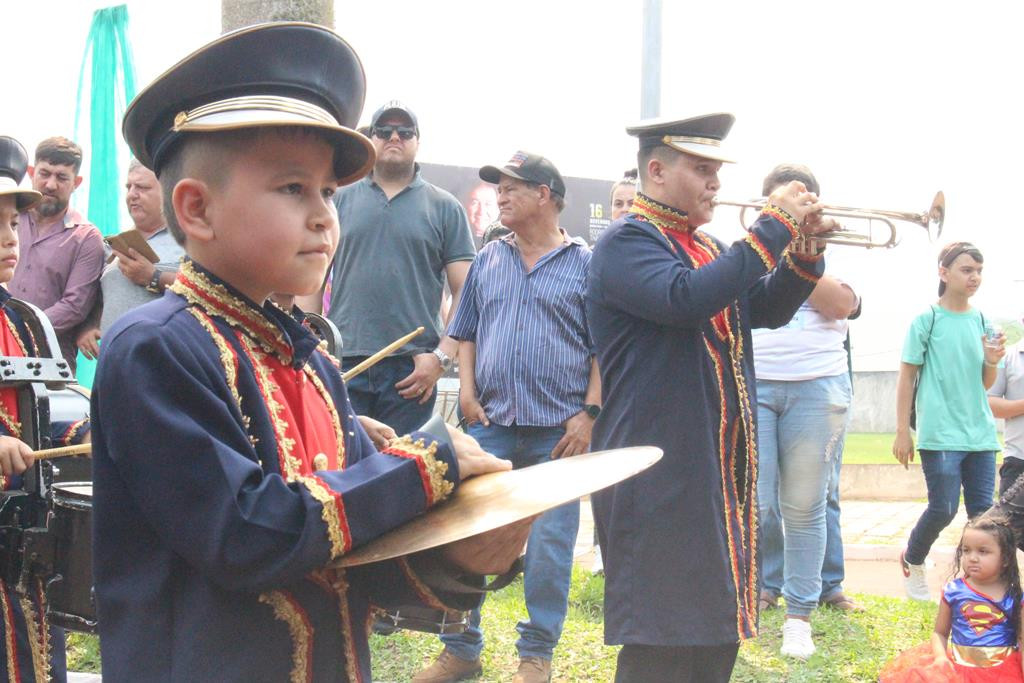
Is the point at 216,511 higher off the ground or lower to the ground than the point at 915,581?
higher

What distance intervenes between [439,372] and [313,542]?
3766 millimetres

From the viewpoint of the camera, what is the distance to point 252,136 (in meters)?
1.90

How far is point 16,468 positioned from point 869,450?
68.4 feet

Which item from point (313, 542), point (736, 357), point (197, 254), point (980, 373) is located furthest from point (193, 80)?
point (980, 373)

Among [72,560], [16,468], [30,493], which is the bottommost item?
[72,560]

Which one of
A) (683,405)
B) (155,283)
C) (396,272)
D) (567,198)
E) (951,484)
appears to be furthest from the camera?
(567,198)

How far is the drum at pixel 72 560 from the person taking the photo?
10.8 ft

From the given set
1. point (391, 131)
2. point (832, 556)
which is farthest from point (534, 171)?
point (832, 556)

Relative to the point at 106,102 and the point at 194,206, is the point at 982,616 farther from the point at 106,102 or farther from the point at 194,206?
the point at 106,102

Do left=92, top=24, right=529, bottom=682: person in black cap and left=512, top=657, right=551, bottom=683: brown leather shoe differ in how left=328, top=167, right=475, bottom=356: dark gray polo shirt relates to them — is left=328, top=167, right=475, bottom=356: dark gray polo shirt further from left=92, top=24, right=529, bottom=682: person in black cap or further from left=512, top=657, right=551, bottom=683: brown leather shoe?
left=92, top=24, right=529, bottom=682: person in black cap

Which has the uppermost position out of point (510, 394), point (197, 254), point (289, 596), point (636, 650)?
point (197, 254)

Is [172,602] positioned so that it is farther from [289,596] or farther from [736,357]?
[736,357]

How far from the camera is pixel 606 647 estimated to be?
5746 mm

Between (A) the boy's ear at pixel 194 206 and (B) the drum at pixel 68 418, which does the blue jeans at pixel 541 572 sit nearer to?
(B) the drum at pixel 68 418
